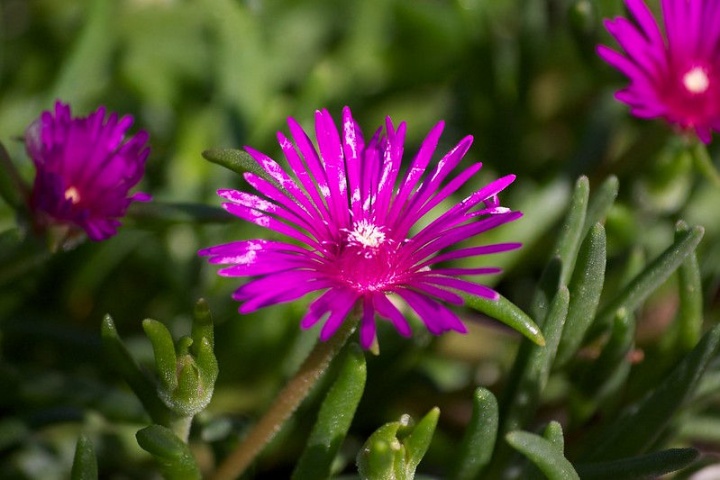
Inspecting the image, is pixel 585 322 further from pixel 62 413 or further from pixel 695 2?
pixel 62 413

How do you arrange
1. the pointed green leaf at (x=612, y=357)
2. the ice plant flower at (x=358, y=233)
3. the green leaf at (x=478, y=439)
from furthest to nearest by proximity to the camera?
the pointed green leaf at (x=612, y=357), the green leaf at (x=478, y=439), the ice plant flower at (x=358, y=233)

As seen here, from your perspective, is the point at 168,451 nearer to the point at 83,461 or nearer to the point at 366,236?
the point at 83,461

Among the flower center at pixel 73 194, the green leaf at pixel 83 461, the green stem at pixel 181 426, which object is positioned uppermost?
the flower center at pixel 73 194

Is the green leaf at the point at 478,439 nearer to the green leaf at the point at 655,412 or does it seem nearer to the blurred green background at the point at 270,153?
the green leaf at the point at 655,412

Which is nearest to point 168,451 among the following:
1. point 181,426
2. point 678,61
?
point 181,426

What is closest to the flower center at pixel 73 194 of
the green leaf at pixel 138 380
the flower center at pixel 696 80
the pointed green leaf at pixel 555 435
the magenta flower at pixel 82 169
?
the magenta flower at pixel 82 169

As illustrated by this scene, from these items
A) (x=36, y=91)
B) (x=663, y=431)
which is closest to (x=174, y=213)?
(x=663, y=431)
